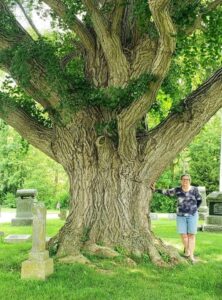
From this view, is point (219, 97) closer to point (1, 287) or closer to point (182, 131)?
point (182, 131)

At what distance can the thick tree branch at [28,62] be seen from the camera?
32.3 ft

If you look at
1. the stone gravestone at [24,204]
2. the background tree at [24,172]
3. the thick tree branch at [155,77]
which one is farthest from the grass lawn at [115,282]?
the background tree at [24,172]

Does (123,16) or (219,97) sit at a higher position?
(123,16)

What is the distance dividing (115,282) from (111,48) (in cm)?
461

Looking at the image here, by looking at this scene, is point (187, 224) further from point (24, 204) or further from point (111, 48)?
point (24, 204)

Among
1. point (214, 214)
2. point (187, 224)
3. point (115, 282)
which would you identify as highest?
point (214, 214)

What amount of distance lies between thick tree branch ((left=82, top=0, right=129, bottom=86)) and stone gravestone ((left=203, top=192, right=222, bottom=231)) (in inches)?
342

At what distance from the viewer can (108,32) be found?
31.6 feet

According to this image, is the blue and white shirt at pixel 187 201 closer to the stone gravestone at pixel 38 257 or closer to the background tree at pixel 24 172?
the stone gravestone at pixel 38 257

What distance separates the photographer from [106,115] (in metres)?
10.3

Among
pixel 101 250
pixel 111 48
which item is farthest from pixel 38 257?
pixel 111 48

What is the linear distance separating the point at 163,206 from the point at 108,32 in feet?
69.4

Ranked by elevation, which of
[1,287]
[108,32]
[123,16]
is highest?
[123,16]

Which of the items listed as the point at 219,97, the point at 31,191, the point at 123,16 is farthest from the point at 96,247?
the point at 31,191
